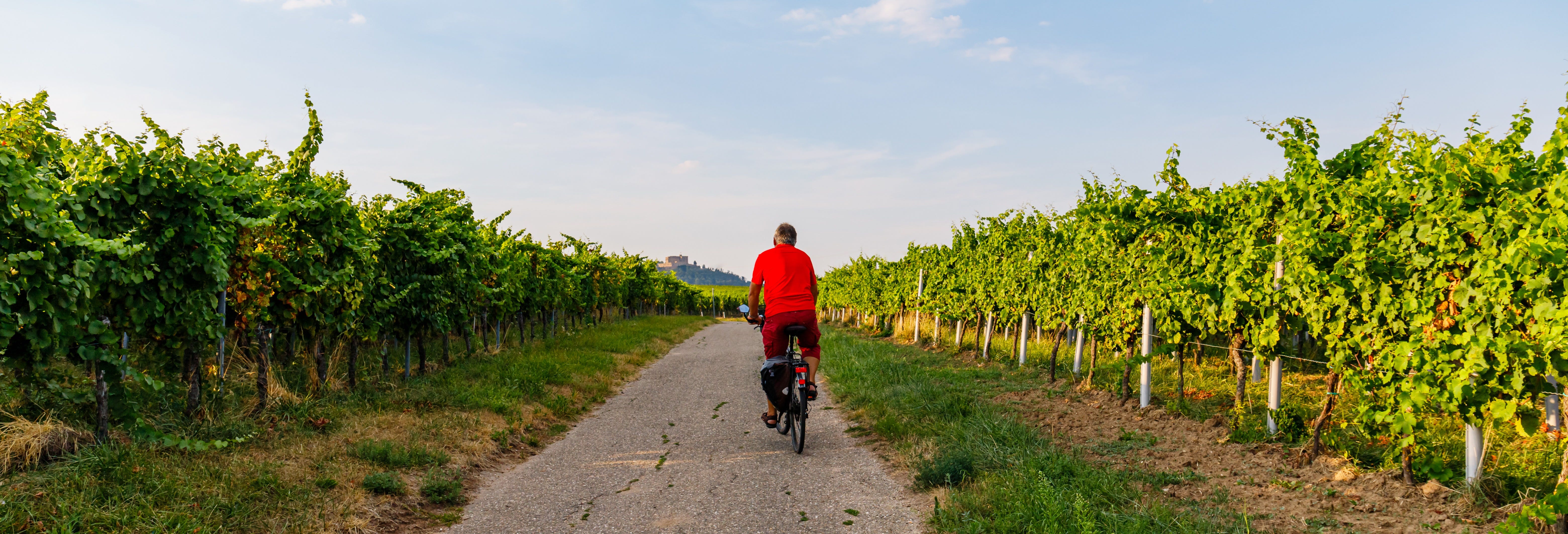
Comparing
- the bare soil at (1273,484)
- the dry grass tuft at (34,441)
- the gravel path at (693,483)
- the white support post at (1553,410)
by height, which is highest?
the white support post at (1553,410)

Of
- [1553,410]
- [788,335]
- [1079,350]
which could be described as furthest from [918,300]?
[1553,410]

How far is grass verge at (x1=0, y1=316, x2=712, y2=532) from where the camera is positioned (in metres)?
3.66

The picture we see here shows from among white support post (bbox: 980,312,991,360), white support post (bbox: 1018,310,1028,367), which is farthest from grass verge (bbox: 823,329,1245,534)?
white support post (bbox: 980,312,991,360)

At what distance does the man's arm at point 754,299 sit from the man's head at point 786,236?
0.41 m

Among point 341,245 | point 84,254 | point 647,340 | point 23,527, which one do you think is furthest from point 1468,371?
point 647,340

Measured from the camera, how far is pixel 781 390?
6598mm

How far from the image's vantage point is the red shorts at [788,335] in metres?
6.33

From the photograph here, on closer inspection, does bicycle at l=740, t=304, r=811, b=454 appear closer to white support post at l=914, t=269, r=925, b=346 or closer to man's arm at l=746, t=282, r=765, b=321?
man's arm at l=746, t=282, r=765, b=321

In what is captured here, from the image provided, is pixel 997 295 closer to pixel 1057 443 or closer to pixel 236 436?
pixel 1057 443

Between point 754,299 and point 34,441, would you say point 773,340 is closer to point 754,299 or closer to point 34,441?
point 754,299

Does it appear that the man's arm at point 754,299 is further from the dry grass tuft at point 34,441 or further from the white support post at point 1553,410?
the white support post at point 1553,410

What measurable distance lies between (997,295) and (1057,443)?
6836 mm

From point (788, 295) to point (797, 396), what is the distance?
96 centimetres

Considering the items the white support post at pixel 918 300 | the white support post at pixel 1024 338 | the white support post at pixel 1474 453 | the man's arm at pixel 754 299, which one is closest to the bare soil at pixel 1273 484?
the white support post at pixel 1474 453
